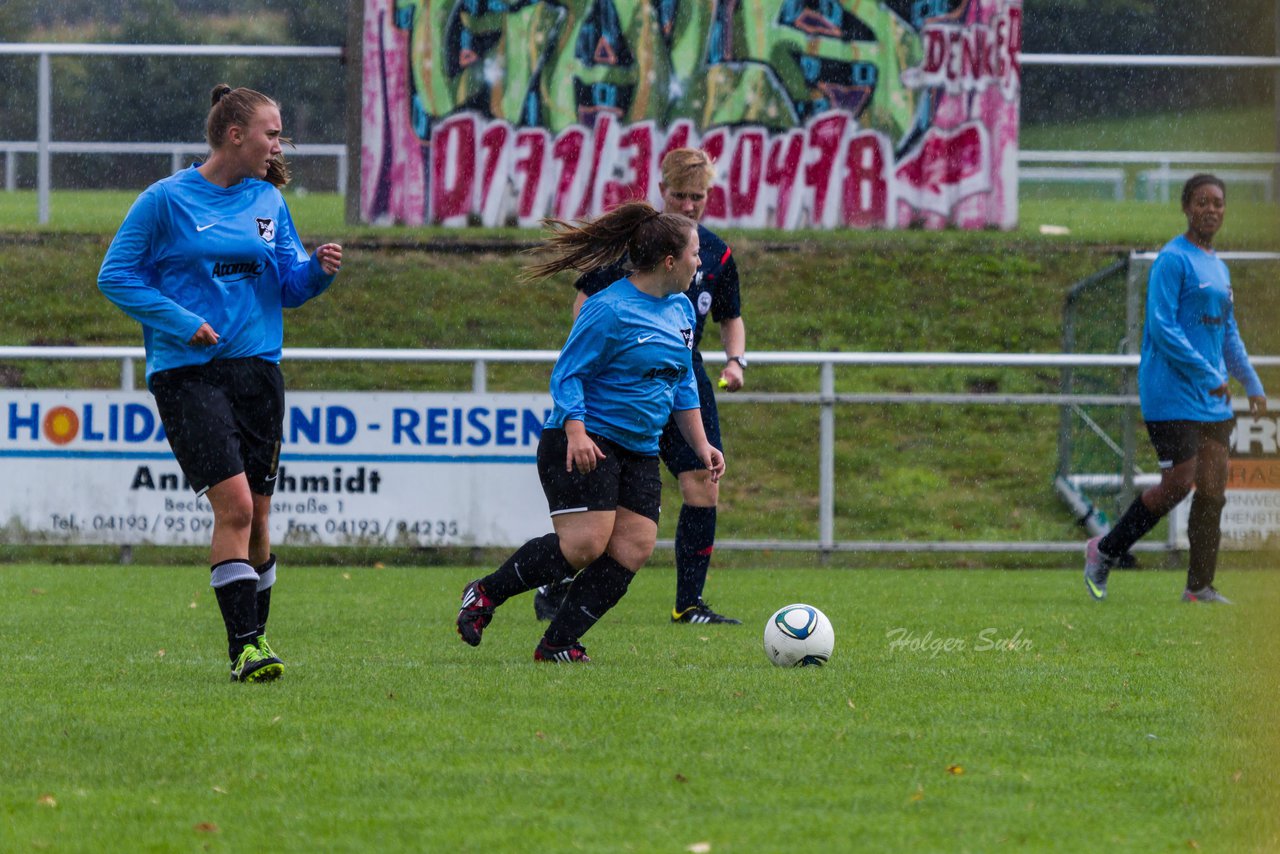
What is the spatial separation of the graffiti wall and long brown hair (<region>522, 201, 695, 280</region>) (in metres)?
12.6

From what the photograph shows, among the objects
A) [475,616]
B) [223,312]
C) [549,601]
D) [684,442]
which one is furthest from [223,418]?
[684,442]

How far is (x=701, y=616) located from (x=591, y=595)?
194cm

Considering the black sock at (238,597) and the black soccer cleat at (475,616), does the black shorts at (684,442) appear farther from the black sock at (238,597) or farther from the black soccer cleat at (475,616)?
the black sock at (238,597)

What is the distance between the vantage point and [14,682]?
5750mm

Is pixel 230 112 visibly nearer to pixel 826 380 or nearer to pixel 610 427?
pixel 610 427

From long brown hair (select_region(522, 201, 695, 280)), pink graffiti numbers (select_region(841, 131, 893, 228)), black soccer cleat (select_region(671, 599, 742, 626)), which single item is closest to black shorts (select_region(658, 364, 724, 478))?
black soccer cleat (select_region(671, 599, 742, 626))

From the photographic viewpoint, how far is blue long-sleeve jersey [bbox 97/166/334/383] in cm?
559

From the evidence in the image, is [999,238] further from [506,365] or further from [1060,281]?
[506,365]

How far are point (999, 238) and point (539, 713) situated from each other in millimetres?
14895

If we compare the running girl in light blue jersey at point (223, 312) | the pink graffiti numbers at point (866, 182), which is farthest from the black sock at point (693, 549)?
the pink graffiti numbers at point (866, 182)

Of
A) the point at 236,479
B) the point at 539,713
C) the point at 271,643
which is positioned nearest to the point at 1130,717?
the point at 539,713

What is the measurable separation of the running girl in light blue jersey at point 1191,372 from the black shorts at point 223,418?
488 centimetres

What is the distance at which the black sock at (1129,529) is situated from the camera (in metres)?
9.09

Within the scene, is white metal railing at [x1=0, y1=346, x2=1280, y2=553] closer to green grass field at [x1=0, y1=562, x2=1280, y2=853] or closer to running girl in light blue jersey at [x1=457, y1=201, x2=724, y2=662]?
green grass field at [x1=0, y1=562, x2=1280, y2=853]
